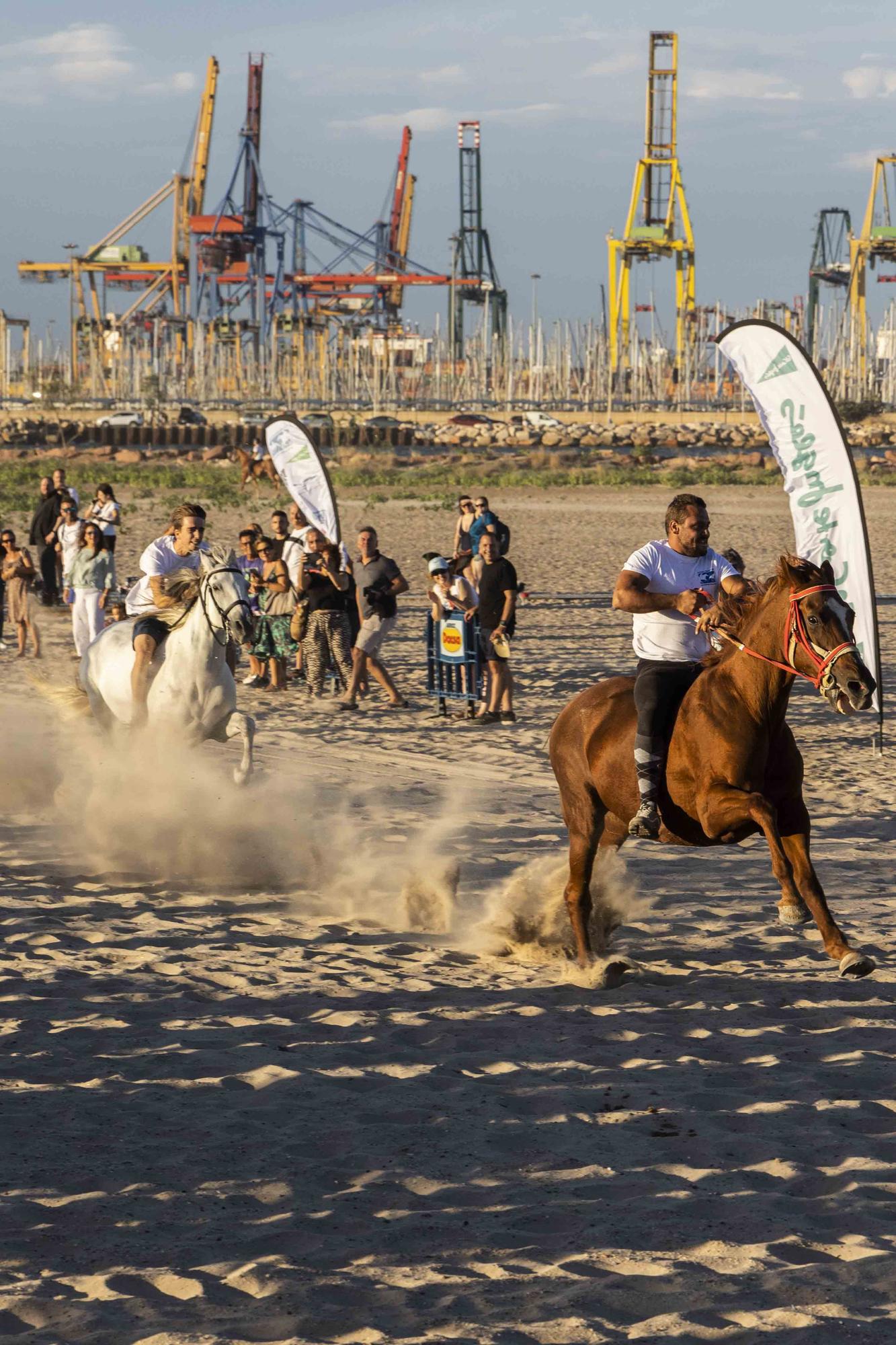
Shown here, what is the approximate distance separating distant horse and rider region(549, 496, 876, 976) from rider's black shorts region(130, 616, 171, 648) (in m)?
3.55

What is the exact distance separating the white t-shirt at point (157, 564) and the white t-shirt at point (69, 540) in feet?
19.4

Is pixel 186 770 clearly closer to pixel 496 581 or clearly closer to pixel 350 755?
pixel 350 755

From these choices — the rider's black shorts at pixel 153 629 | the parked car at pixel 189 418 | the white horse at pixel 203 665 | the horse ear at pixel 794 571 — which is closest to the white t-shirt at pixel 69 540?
the rider's black shorts at pixel 153 629

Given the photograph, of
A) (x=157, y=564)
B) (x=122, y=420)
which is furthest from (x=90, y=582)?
(x=122, y=420)

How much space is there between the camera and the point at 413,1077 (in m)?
5.67

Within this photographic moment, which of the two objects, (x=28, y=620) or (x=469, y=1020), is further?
(x=28, y=620)

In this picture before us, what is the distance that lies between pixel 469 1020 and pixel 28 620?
12927 mm

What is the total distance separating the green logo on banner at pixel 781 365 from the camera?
1118cm

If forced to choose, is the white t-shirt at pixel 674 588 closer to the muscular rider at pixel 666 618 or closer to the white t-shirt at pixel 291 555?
the muscular rider at pixel 666 618

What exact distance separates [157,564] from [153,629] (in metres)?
0.49

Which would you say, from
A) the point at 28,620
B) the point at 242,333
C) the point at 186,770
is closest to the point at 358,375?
the point at 242,333

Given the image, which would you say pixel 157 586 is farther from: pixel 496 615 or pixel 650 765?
pixel 496 615

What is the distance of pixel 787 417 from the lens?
11266 mm

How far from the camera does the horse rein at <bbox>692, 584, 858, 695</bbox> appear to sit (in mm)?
5852
